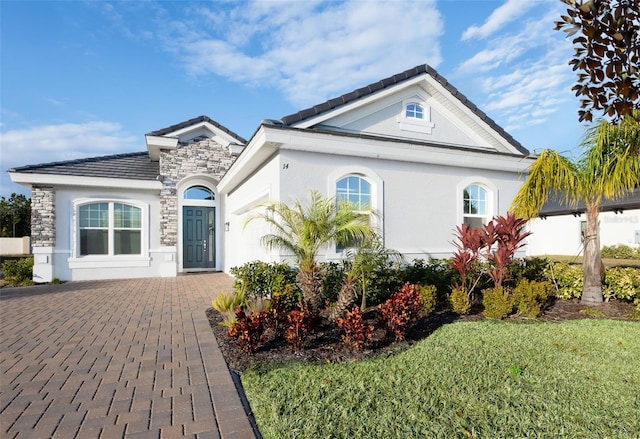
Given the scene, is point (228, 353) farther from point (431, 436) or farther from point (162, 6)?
point (162, 6)

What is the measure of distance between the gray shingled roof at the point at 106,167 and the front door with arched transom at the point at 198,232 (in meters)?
1.87

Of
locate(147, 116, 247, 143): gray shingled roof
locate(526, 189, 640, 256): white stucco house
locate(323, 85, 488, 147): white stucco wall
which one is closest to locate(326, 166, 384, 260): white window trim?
locate(323, 85, 488, 147): white stucco wall

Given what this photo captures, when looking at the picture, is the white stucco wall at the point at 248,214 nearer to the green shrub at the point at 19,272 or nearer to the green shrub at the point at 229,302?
the green shrub at the point at 229,302

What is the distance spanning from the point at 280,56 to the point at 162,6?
3.45m

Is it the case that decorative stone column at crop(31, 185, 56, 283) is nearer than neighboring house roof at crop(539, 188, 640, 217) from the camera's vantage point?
No

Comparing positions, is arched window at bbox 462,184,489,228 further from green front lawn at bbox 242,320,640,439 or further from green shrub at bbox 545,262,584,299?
green front lawn at bbox 242,320,640,439

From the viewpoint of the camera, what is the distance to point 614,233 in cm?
2409

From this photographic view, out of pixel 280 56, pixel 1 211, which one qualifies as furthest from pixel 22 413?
pixel 1 211

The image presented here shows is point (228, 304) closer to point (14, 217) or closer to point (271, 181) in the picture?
point (271, 181)

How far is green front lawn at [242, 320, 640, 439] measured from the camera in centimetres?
318

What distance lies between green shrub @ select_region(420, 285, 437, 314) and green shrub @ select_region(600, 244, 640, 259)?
22002 mm

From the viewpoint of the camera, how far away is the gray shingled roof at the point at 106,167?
12.7 metres

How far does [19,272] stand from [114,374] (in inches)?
454

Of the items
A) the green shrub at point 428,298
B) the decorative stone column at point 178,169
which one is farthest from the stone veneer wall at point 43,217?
the green shrub at point 428,298
